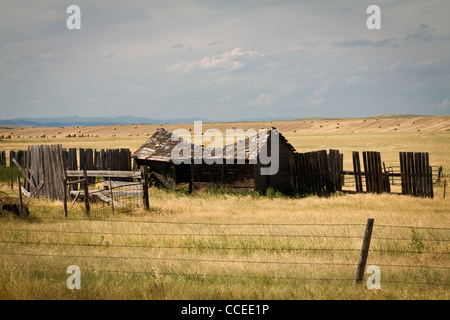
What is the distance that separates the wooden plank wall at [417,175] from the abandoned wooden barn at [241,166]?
205 inches

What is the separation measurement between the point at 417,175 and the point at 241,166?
25.5ft

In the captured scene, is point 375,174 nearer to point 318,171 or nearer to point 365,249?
point 318,171

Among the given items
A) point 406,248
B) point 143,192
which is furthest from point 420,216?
point 143,192

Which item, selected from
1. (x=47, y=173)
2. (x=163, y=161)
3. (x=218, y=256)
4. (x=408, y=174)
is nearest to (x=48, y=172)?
(x=47, y=173)

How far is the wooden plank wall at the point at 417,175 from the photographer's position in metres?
17.7

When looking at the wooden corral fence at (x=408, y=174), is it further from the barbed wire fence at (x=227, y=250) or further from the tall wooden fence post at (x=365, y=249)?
the tall wooden fence post at (x=365, y=249)

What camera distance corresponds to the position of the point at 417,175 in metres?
17.9

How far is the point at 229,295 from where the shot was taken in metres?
5.95

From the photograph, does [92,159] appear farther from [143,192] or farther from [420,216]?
[420,216]

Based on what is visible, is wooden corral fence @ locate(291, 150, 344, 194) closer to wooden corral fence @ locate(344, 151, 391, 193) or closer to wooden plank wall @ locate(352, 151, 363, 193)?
wooden plank wall @ locate(352, 151, 363, 193)

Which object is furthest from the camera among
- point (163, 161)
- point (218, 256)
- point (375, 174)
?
point (163, 161)

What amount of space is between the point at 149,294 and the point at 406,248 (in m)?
5.96

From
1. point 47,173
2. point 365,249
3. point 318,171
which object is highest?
point 47,173

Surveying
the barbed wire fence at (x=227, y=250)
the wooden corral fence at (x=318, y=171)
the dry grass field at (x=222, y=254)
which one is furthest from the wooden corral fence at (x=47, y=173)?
the wooden corral fence at (x=318, y=171)
